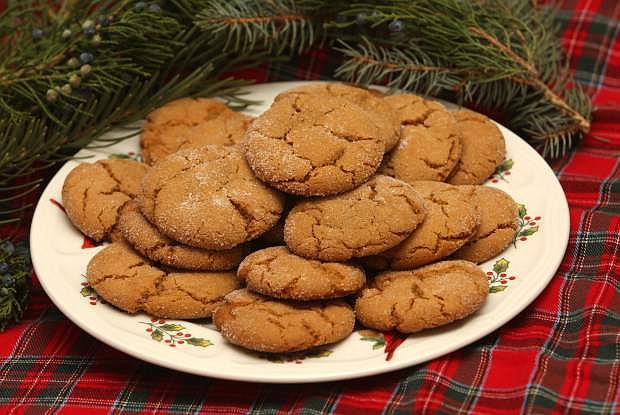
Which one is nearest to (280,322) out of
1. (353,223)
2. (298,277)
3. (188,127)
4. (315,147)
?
(298,277)

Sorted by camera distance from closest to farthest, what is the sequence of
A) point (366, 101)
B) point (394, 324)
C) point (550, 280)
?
point (394, 324), point (550, 280), point (366, 101)

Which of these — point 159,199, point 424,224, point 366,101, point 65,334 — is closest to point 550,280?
point 424,224

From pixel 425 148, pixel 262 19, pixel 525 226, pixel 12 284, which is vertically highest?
pixel 262 19

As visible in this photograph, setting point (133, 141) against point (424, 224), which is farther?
point (133, 141)

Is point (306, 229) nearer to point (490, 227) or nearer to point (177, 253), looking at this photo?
point (177, 253)

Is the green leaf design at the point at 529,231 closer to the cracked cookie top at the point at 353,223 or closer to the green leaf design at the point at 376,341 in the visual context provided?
the cracked cookie top at the point at 353,223

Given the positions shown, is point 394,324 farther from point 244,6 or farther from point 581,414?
point 244,6

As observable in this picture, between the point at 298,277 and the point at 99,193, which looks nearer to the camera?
the point at 298,277

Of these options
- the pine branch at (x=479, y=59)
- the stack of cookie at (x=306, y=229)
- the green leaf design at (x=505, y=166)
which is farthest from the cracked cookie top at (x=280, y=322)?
the pine branch at (x=479, y=59)
